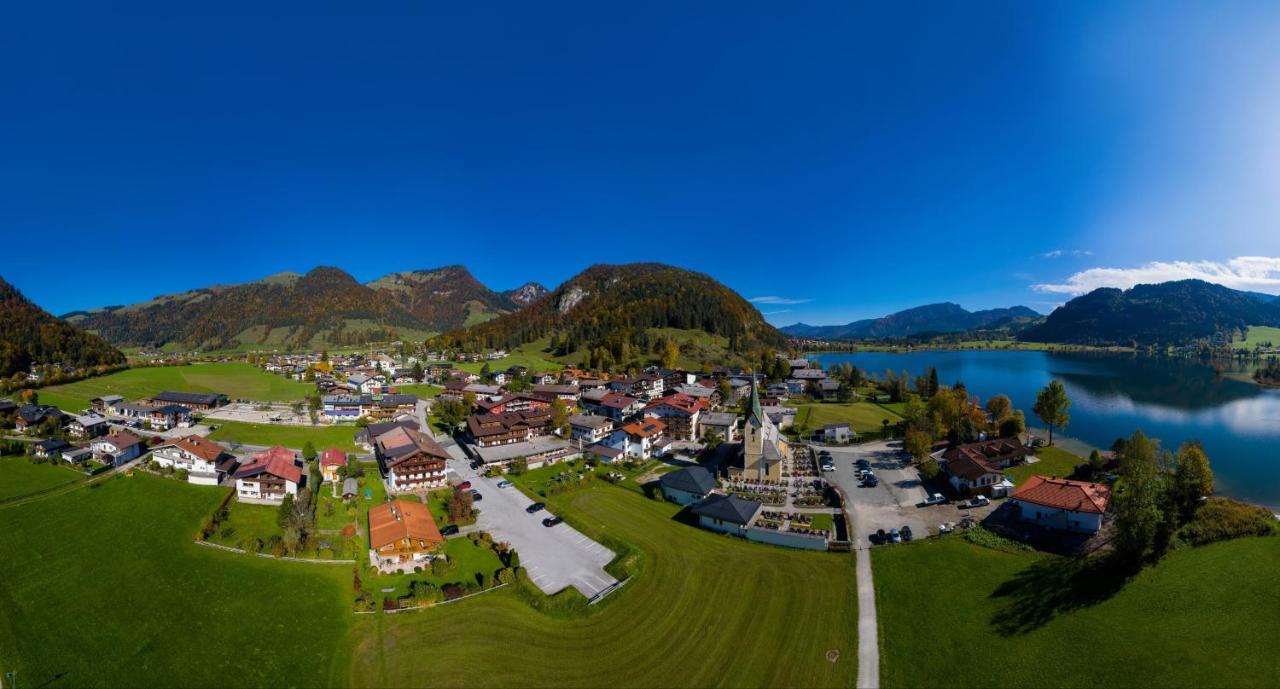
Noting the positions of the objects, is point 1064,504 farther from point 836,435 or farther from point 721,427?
point 721,427

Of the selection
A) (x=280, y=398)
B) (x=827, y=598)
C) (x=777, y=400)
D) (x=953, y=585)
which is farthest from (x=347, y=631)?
(x=280, y=398)

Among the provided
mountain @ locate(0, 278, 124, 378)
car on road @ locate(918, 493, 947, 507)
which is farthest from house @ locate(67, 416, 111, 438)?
car on road @ locate(918, 493, 947, 507)

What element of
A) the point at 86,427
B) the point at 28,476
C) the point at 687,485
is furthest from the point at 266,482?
the point at 86,427

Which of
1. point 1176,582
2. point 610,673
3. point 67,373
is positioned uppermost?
point 67,373

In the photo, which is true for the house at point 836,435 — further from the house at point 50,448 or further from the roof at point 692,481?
the house at point 50,448

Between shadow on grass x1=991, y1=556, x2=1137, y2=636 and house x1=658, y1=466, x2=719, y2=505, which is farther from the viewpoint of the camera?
house x1=658, y1=466, x2=719, y2=505

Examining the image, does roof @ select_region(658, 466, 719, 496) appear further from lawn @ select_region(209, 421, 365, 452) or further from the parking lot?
lawn @ select_region(209, 421, 365, 452)

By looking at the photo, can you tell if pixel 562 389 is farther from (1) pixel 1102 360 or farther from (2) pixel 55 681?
(1) pixel 1102 360
